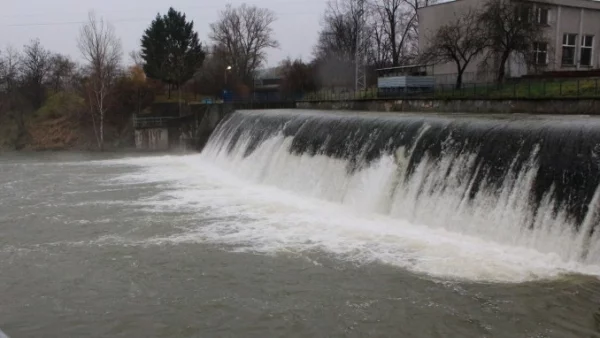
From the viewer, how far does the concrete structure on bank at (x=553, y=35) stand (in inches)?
1246

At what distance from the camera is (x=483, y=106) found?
2106 cm

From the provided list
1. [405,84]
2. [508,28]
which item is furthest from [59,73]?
[508,28]

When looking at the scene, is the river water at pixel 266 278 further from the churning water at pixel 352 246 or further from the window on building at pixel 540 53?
the window on building at pixel 540 53

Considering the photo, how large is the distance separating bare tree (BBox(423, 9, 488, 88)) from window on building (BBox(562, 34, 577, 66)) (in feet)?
24.7

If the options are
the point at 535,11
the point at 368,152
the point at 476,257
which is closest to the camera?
the point at 476,257

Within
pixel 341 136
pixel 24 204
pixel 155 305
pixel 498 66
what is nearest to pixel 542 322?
pixel 155 305

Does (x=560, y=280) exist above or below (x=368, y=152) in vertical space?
below

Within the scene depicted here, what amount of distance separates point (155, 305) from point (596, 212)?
7081 mm

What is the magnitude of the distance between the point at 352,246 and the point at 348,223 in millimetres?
1818

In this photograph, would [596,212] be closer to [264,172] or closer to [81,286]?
[81,286]

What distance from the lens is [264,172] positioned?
1844 cm

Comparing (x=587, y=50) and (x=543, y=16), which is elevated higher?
(x=543, y=16)

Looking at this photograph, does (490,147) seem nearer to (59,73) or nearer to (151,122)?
(151,122)

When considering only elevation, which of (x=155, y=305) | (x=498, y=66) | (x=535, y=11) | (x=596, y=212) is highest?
(x=535, y=11)
